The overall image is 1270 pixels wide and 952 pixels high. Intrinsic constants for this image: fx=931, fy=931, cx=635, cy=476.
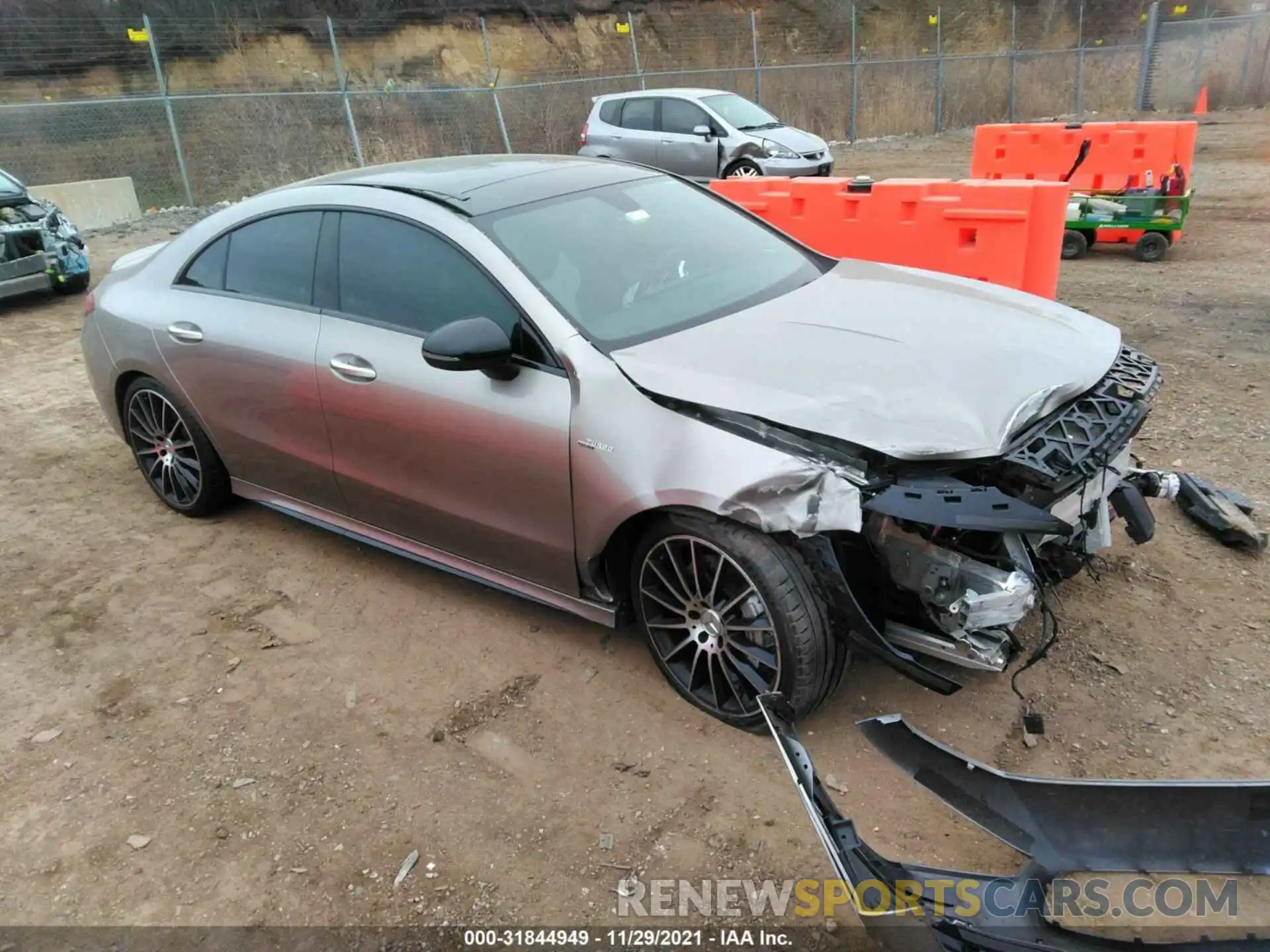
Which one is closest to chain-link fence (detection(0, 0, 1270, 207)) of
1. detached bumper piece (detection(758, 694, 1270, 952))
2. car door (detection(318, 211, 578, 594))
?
car door (detection(318, 211, 578, 594))

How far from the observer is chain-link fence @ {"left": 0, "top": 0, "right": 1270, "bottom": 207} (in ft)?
49.4

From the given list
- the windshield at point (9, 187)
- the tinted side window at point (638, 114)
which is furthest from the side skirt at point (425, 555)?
the tinted side window at point (638, 114)

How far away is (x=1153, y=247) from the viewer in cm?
891

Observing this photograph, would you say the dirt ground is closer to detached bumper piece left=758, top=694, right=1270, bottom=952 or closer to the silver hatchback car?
detached bumper piece left=758, top=694, right=1270, bottom=952

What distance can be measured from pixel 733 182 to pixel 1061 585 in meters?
4.69

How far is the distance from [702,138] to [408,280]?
10982 mm

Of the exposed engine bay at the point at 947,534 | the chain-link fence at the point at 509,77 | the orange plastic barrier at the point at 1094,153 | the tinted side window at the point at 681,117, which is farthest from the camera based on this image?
the chain-link fence at the point at 509,77

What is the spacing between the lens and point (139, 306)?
4.54 m

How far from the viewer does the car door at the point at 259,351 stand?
12.7 feet

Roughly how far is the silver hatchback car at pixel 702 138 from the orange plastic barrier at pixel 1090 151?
3128 mm

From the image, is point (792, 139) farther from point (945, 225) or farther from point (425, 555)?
point (425, 555)

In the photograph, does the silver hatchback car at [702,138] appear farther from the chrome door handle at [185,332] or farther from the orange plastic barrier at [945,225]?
the chrome door handle at [185,332]

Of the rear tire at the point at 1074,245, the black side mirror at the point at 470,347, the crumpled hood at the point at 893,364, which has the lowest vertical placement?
the rear tire at the point at 1074,245

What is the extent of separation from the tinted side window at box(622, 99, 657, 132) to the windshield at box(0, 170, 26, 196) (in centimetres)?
801
